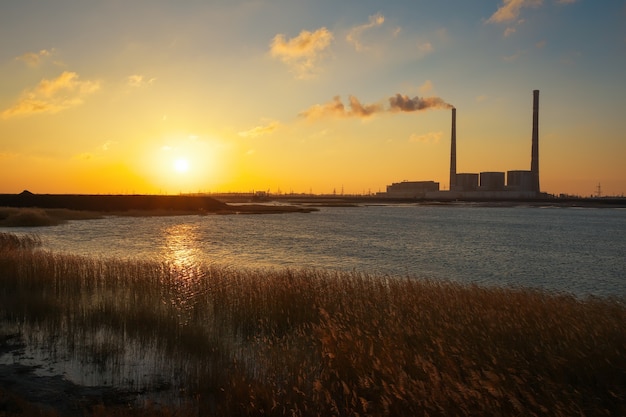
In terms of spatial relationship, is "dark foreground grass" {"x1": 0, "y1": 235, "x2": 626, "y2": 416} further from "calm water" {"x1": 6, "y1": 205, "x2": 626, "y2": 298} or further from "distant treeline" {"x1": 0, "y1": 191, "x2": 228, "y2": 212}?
"distant treeline" {"x1": 0, "y1": 191, "x2": 228, "y2": 212}

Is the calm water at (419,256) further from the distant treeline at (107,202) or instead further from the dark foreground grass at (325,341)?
the distant treeline at (107,202)

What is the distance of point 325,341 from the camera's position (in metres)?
10.2

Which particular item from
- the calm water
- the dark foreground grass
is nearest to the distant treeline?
the calm water

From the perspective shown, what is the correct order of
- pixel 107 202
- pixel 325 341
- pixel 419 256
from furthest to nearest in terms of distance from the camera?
pixel 107 202 → pixel 419 256 → pixel 325 341

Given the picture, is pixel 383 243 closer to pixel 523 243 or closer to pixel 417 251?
pixel 417 251

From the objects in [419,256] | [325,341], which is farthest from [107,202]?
[325,341]

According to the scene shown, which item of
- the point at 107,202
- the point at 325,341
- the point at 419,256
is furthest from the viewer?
the point at 107,202

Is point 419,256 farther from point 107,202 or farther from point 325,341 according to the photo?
point 107,202

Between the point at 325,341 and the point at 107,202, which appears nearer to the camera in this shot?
the point at 325,341

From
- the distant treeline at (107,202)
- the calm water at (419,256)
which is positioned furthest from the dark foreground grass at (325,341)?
the distant treeline at (107,202)

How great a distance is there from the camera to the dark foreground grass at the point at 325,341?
856cm

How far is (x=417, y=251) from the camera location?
171ft

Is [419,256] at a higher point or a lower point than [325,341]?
lower

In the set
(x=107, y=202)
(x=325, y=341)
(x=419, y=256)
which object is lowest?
(x=419, y=256)
